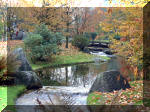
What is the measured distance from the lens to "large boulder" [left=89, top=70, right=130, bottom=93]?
15.5 feet

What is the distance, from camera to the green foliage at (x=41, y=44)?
10.1 meters

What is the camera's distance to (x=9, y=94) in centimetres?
473

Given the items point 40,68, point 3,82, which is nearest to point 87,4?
point 40,68

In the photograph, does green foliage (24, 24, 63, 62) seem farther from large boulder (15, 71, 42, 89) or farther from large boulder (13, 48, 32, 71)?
large boulder (15, 71, 42, 89)

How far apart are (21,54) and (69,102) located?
6.21m

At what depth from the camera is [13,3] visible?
17.3 meters

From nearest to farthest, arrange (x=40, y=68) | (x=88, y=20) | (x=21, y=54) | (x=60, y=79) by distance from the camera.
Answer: (x=21, y=54), (x=60, y=79), (x=40, y=68), (x=88, y=20)

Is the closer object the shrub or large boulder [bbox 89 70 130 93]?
large boulder [bbox 89 70 130 93]

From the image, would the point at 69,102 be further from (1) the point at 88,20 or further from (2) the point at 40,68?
(1) the point at 88,20

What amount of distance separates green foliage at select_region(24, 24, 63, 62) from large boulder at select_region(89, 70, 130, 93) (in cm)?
574

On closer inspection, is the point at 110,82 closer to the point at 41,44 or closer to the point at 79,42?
the point at 41,44

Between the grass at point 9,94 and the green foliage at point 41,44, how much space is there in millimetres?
4781

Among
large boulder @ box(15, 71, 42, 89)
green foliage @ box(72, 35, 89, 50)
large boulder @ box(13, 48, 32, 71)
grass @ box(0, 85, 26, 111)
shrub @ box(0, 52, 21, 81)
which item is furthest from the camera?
green foliage @ box(72, 35, 89, 50)

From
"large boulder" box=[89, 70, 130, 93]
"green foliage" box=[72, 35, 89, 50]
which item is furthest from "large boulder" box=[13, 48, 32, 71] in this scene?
"green foliage" box=[72, 35, 89, 50]
